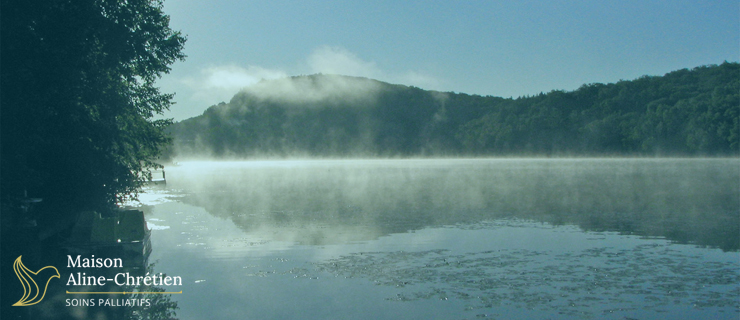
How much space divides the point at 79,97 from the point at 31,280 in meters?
5.91

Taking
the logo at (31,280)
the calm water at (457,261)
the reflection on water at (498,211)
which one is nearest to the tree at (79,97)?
the logo at (31,280)

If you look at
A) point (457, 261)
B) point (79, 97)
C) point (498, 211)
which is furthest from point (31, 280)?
point (498, 211)

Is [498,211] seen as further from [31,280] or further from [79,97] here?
[31,280]

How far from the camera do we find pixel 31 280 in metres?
14.4

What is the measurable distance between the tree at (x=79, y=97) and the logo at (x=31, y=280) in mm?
1814

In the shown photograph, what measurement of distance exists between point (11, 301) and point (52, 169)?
7.66 meters

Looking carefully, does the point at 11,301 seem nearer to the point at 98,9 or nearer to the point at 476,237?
the point at 98,9

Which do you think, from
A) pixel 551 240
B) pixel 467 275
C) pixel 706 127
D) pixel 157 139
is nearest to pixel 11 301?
pixel 467 275

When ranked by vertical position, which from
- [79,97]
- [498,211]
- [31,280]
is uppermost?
[79,97]

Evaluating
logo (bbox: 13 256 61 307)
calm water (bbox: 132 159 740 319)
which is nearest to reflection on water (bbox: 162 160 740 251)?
calm water (bbox: 132 159 740 319)

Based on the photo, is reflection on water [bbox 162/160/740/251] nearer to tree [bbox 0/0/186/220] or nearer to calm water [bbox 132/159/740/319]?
calm water [bbox 132/159/740/319]

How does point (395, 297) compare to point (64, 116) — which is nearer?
point (395, 297)

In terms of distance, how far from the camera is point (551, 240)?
19844 millimetres

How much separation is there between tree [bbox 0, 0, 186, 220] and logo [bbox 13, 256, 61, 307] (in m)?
1.81
